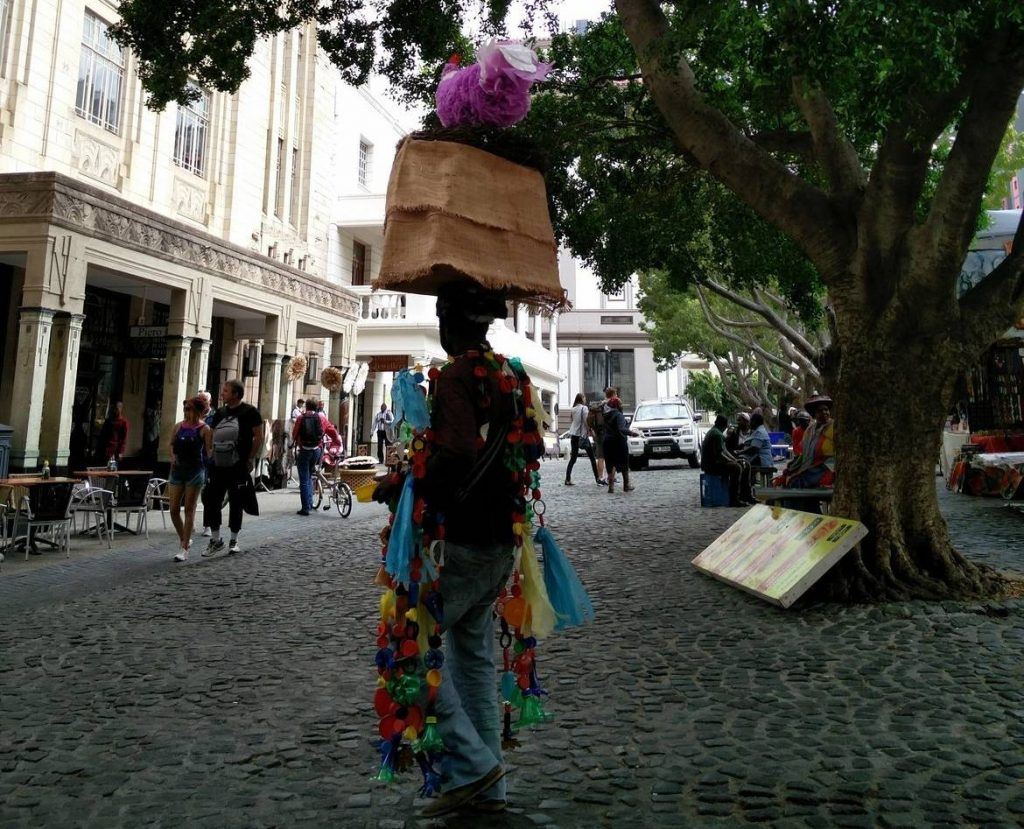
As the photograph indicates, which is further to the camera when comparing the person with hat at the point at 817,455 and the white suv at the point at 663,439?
the white suv at the point at 663,439

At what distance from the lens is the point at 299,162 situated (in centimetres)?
2141

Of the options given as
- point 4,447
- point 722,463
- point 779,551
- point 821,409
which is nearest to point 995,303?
point 779,551

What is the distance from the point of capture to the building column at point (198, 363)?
49.9 ft

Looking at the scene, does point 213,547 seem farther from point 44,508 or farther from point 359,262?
point 359,262

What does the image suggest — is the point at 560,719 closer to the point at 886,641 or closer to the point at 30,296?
the point at 886,641

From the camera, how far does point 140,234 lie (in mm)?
13344

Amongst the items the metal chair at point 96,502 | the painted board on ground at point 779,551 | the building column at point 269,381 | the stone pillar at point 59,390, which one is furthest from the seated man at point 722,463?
the stone pillar at point 59,390

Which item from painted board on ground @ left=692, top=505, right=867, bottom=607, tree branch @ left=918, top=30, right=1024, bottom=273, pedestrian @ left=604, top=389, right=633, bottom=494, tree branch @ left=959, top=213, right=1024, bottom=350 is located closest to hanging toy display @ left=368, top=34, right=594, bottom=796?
painted board on ground @ left=692, top=505, right=867, bottom=607

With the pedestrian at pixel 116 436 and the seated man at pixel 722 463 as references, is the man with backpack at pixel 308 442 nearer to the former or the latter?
→ the pedestrian at pixel 116 436

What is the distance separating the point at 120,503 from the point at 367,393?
58.4 ft

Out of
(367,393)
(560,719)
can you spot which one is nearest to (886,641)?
(560,719)

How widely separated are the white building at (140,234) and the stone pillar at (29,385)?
2 cm

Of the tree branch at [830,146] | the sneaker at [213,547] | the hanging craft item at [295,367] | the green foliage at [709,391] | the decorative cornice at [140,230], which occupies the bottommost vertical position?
the sneaker at [213,547]

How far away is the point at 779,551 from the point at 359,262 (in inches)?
896
